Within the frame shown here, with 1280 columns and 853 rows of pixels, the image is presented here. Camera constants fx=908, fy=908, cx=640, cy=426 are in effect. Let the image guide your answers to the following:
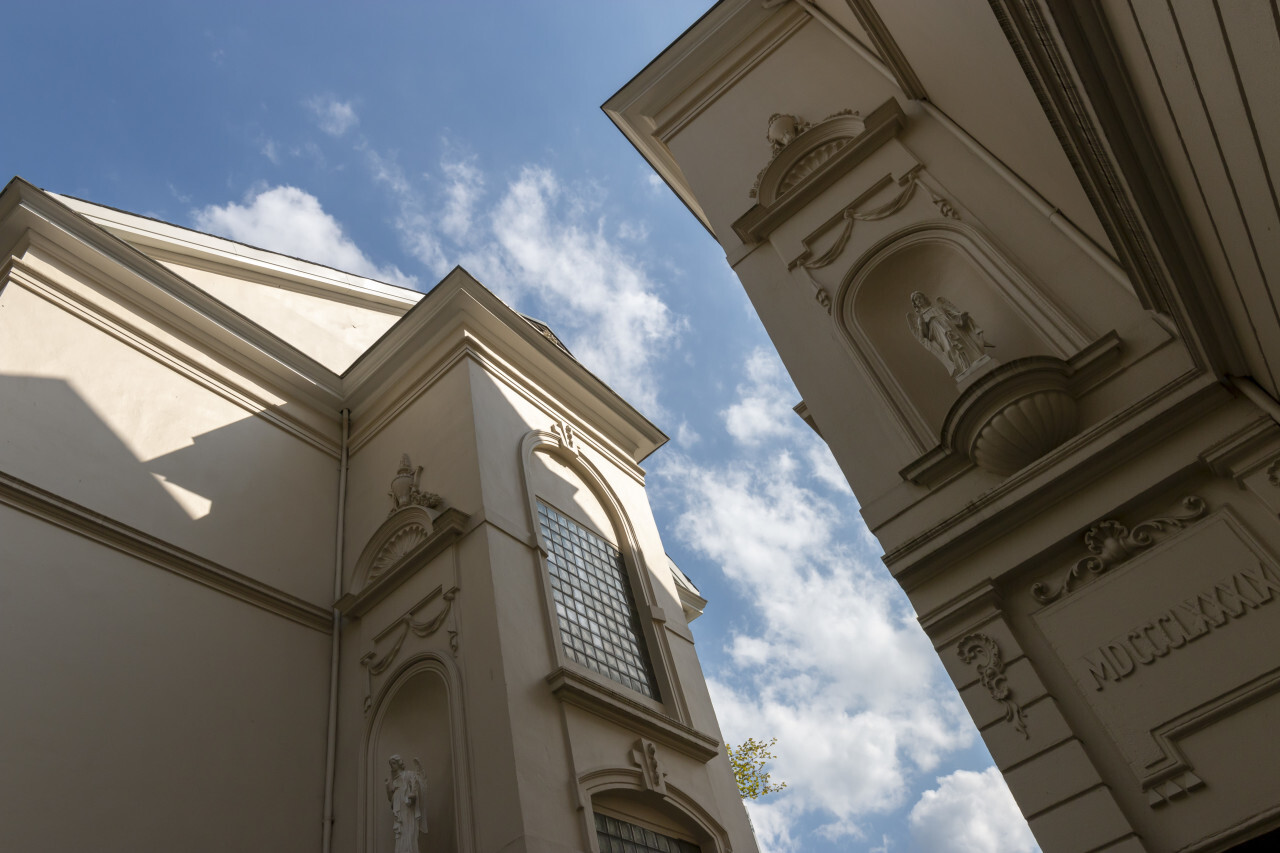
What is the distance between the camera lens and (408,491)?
12875mm

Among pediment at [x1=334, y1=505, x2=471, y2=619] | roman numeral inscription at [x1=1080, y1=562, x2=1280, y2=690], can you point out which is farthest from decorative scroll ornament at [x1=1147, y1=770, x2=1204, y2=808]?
pediment at [x1=334, y1=505, x2=471, y2=619]

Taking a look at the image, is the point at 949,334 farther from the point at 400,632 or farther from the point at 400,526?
the point at 400,526

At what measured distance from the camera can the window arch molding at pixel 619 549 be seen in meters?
11.4

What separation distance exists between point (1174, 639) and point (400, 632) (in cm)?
862

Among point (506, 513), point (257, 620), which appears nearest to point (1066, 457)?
point (506, 513)

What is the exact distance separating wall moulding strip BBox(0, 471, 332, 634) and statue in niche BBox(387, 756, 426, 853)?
327 cm

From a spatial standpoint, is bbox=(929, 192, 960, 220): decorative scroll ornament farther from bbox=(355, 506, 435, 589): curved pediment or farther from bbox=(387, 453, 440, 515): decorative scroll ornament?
bbox=(355, 506, 435, 589): curved pediment

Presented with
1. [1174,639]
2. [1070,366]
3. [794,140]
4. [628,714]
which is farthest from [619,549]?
[1174,639]

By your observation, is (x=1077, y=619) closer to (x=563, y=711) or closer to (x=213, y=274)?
(x=563, y=711)

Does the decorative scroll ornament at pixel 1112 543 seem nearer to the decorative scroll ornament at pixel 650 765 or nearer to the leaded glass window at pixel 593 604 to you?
the decorative scroll ornament at pixel 650 765

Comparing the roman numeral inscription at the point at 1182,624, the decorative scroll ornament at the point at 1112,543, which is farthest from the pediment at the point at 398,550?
the roman numeral inscription at the point at 1182,624

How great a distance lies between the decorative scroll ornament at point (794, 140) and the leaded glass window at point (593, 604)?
547 cm

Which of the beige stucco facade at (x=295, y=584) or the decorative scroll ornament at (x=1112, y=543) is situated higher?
the beige stucco facade at (x=295, y=584)

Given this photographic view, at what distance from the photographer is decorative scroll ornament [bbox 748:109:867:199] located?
10.3 m
